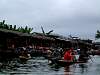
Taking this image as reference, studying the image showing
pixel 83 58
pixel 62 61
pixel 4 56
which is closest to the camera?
pixel 62 61

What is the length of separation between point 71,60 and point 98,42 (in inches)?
2767

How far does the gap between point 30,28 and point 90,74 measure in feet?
255

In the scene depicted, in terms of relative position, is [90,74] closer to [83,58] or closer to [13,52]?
[83,58]

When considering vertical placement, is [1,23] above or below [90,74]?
above

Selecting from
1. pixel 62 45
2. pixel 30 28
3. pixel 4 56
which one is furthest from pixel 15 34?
pixel 30 28

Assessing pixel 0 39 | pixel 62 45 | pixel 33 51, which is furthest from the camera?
pixel 62 45

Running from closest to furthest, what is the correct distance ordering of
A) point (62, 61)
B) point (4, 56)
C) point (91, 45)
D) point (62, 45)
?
point (62, 61) → point (4, 56) → point (62, 45) → point (91, 45)

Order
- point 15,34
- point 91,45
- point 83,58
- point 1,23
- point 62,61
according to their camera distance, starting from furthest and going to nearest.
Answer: point 91,45 < point 1,23 < point 15,34 < point 83,58 < point 62,61

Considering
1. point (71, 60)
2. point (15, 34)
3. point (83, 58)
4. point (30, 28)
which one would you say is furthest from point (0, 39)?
point (30, 28)

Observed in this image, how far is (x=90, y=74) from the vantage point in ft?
89.0

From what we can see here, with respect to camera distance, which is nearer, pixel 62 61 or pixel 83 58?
pixel 62 61

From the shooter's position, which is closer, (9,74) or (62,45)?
(9,74)

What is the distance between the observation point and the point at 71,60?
126ft

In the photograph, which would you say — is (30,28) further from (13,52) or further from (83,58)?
(83,58)
